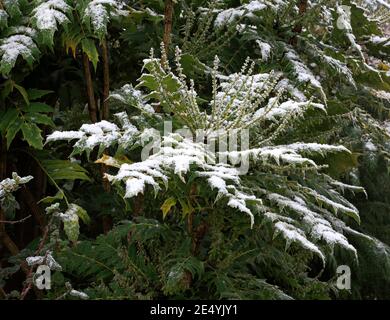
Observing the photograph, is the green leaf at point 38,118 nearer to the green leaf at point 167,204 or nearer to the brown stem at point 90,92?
the brown stem at point 90,92

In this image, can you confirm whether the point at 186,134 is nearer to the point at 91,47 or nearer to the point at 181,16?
the point at 91,47

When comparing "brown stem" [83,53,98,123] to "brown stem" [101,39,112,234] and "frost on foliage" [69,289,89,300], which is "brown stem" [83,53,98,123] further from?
"frost on foliage" [69,289,89,300]

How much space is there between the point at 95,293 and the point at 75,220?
0.66ft

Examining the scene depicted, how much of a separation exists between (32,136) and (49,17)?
0.32 m

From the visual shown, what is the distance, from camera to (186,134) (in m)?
1.49

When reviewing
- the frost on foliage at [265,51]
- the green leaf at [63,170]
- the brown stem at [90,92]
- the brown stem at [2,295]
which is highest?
the frost on foliage at [265,51]

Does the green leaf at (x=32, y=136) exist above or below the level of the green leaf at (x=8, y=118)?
below

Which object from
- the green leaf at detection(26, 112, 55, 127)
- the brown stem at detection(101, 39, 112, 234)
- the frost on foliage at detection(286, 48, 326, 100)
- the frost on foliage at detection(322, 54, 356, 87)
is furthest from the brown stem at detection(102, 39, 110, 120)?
the frost on foliage at detection(322, 54, 356, 87)

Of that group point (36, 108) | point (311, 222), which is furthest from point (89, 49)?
point (311, 222)

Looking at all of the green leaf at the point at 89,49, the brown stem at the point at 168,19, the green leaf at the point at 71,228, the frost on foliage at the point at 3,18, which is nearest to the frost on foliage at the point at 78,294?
the green leaf at the point at 71,228

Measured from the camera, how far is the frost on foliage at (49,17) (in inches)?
59.1

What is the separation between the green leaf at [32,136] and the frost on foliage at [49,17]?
0.81 ft

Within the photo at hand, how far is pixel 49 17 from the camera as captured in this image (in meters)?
1.51

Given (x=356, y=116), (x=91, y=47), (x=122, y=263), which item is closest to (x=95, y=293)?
(x=122, y=263)
